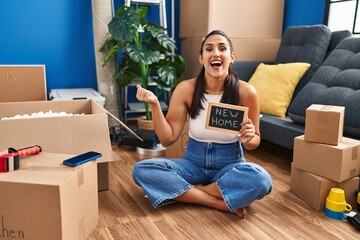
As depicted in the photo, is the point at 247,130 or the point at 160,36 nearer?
the point at 247,130

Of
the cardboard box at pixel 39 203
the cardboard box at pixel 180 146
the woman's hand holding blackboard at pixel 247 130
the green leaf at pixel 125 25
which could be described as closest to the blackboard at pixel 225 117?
the woman's hand holding blackboard at pixel 247 130

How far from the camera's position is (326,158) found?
5.35 feet

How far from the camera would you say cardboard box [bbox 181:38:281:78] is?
10.3ft

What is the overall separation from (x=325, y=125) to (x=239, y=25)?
1.82 meters

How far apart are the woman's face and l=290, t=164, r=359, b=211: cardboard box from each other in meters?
0.66

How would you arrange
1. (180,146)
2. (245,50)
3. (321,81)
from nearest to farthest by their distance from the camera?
(321,81), (180,146), (245,50)

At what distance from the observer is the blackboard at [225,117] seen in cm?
153

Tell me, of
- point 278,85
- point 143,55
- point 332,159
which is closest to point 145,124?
point 143,55

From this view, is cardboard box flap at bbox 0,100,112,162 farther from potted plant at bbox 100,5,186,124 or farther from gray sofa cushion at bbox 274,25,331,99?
gray sofa cushion at bbox 274,25,331,99

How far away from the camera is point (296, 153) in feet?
5.84

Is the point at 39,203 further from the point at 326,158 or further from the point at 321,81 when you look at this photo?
the point at 321,81

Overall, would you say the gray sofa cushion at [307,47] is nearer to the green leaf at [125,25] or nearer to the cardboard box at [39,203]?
the green leaf at [125,25]

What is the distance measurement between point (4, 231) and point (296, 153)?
4.38 feet

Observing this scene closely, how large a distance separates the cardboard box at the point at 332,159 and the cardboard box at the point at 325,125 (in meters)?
0.03
